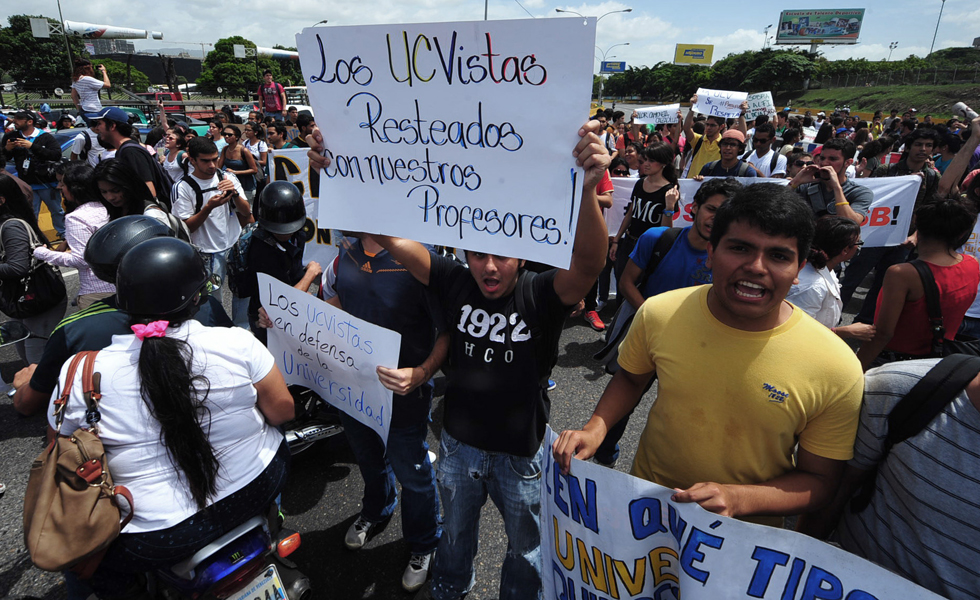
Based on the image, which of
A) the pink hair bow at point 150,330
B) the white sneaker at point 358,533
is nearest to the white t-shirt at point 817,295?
the white sneaker at point 358,533

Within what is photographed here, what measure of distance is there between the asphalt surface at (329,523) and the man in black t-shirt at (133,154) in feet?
8.03

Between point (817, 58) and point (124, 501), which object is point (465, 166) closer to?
point (124, 501)

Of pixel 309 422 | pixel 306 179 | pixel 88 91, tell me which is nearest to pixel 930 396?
pixel 309 422

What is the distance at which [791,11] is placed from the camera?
6981 centimetres

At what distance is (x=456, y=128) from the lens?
1.73m

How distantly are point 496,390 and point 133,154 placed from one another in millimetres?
5357

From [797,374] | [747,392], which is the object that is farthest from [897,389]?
[747,392]

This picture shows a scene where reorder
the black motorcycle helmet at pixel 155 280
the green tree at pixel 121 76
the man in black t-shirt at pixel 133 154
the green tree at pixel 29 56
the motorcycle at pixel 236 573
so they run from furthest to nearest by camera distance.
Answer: the green tree at pixel 121 76
the green tree at pixel 29 56
the man in black t-shirt at pixel 133 154
the motorcycle at pixel 236 573
the black motorcycle helmet at pixel 155 280

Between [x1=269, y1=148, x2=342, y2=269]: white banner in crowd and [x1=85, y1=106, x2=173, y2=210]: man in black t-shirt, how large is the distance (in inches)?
46.1

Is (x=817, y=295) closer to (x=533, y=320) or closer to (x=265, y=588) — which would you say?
(x=533, y=320)

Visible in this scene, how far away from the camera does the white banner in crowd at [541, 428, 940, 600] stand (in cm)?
121

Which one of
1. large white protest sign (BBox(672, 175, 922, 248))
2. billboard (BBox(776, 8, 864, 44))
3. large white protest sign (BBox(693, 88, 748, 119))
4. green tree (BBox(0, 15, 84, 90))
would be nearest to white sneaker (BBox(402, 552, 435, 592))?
large white protest sign (BBox(672, 175, 922, 248))

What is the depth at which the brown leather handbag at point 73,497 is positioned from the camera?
1.45m

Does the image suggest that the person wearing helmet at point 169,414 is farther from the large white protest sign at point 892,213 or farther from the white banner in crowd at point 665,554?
the large white protest sign at point 892,213
